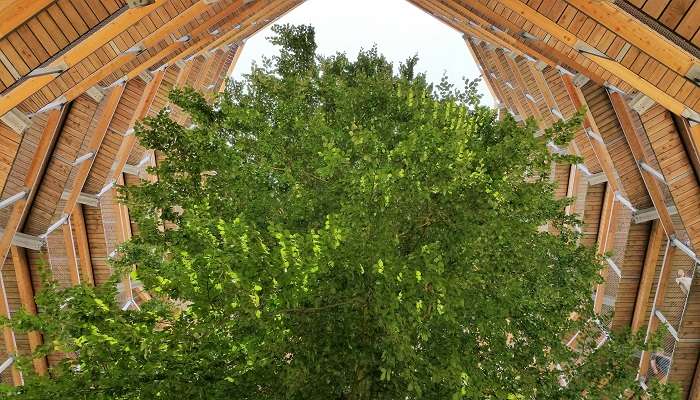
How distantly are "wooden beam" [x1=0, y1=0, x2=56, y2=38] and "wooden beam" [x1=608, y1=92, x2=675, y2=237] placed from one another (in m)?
11.4

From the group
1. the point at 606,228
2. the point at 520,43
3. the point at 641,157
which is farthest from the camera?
the point at 606,228

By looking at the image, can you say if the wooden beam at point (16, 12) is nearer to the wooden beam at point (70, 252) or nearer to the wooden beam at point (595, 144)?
the wooden beam at point (70, 252)

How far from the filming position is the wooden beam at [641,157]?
1146 cm

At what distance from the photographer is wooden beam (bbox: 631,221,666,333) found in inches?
515

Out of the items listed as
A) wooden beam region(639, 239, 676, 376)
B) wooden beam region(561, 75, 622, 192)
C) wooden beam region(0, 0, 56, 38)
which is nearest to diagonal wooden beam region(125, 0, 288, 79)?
wooden beam region(0, 0, 56, 38)

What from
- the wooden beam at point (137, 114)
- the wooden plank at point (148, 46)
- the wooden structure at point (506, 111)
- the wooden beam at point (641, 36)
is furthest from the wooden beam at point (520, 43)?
the wooden beam at point (137, 114)

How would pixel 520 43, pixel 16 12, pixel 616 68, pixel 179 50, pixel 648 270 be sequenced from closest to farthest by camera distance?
1. pixel 16 12
2. pixel 616 68
3. pixel 648 270
4. pixel 520 43
5. pixel 179 50

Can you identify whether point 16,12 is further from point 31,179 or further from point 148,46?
point 31,179

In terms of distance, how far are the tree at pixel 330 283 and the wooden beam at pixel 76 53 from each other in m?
2.50

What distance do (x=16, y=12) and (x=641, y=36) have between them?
7433mm

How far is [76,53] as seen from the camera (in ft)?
21.4

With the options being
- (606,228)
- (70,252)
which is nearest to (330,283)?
(70,252)

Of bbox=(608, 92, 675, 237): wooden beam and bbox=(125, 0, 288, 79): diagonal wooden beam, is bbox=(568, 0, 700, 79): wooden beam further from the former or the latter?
bbox=(125, 0, 288, 79): diagonal wooden beam

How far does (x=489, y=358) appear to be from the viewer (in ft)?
22.9
